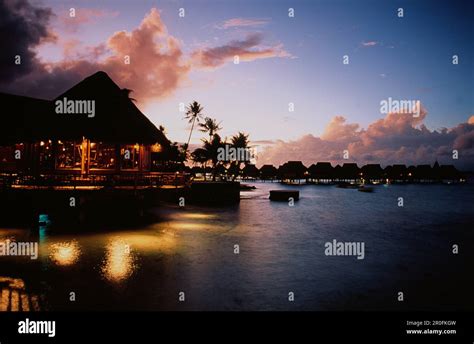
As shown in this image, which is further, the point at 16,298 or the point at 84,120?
the point at 84,120

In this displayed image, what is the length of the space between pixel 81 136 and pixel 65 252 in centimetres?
1343

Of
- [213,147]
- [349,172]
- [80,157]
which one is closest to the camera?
[80,157]

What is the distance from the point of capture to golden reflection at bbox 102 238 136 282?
7.52m

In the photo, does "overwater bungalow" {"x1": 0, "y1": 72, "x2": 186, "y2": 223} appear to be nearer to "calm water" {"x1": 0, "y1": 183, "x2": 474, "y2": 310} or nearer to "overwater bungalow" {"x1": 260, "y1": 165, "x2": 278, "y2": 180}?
"calm water" {"x1": 0, "y1": 183, "x2": 474, "y2": 310}

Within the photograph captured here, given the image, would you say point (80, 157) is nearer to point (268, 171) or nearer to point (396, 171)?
point (268, 171)

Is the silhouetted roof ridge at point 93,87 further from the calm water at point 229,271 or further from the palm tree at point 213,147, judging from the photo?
the palm tree at point 213,147

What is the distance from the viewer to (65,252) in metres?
9.45

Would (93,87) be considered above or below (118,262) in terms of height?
above

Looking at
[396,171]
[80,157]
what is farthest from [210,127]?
[396,171]

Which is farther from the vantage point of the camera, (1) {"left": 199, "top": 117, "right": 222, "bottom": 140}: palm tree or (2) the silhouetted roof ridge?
(1) {"left": 199, "top": 117, "right": 222, "bottom": 140}: palm tree

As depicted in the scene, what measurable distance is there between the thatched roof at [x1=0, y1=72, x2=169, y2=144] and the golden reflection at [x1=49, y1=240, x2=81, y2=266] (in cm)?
1224

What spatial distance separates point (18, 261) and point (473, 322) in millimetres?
11110

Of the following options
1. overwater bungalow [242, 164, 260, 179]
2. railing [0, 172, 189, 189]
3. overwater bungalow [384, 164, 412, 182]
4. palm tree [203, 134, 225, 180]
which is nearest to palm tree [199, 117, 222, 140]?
palm tree [203, 134, 225, 180]

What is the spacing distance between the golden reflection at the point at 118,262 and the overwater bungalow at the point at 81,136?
1118 centimetres
